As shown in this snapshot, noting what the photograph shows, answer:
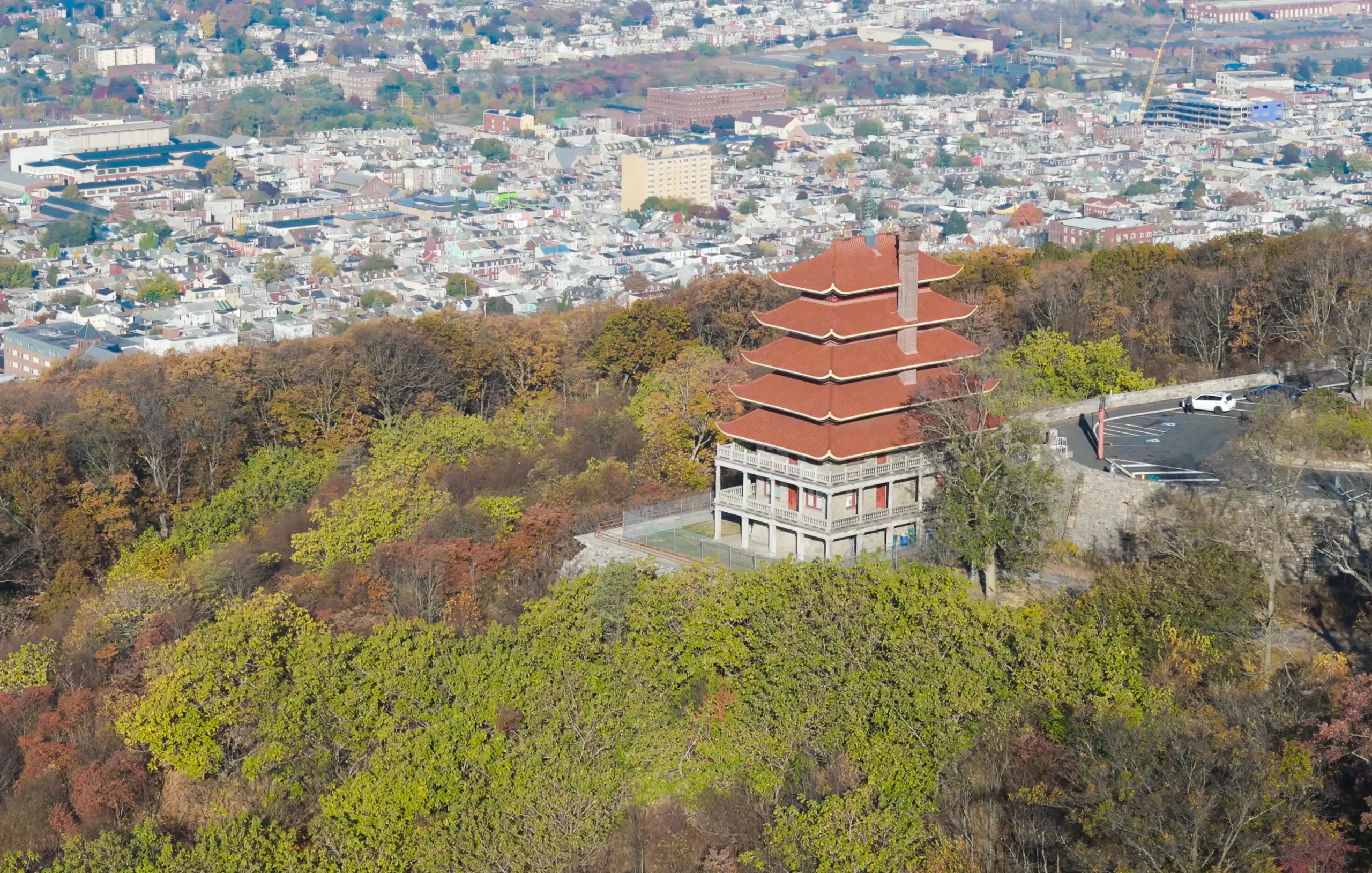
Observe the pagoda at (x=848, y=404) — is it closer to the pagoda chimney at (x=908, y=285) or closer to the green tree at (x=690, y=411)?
the pagoda chimney at (x=908, y=285)

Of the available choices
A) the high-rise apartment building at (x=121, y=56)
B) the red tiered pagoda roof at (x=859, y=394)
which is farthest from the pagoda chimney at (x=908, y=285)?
the high-rise apartment building at (x=121, y=56)

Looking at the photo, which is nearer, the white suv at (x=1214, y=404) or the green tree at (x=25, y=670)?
the green tree at (x=25, y=670)

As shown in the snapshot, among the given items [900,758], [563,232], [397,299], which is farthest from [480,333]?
[563,232]

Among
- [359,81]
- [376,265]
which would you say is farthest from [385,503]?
[359,81]

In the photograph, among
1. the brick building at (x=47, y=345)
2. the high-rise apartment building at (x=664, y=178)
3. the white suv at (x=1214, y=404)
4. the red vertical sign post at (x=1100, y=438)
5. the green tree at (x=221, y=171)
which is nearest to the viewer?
the red vertical sign post at (x=1100, y=438)

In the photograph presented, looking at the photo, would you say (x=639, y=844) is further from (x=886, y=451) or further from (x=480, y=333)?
(x=480, y=333)

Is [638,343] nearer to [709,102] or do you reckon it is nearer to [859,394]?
[859,394]
